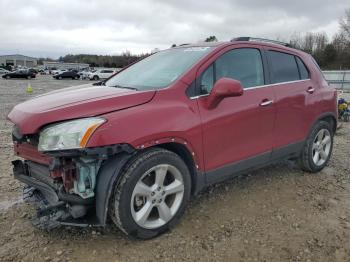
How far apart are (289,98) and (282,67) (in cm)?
42

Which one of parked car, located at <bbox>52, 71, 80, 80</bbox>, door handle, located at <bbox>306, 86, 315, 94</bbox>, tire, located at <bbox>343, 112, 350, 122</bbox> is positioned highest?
parked car, located at <bbox>52, 71, 80, 80</bbox>

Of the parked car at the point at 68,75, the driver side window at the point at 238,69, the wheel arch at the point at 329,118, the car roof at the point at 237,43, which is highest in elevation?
the parked car at the point at 68,75

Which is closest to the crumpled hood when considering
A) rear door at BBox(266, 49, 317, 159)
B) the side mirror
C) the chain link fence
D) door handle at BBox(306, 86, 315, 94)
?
the side mirror

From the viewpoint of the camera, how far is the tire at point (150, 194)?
2889 millimetres

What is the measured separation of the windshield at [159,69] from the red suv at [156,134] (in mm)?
18

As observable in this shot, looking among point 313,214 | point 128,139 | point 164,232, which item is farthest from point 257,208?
point 128,139

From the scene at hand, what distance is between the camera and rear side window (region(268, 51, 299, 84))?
14.0 feet

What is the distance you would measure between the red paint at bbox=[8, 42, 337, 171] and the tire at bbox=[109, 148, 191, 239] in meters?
0.17

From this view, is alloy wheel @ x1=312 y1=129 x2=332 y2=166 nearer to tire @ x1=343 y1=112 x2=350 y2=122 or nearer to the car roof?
the car roof

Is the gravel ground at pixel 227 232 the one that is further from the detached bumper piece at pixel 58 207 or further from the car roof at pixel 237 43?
the car roof at pixel 237 43

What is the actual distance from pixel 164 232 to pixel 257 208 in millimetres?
1153

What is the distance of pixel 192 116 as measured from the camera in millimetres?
3285

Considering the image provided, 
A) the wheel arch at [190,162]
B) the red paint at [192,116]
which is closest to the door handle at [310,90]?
the red paint at [192,116]

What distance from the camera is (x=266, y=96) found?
4.01 m
